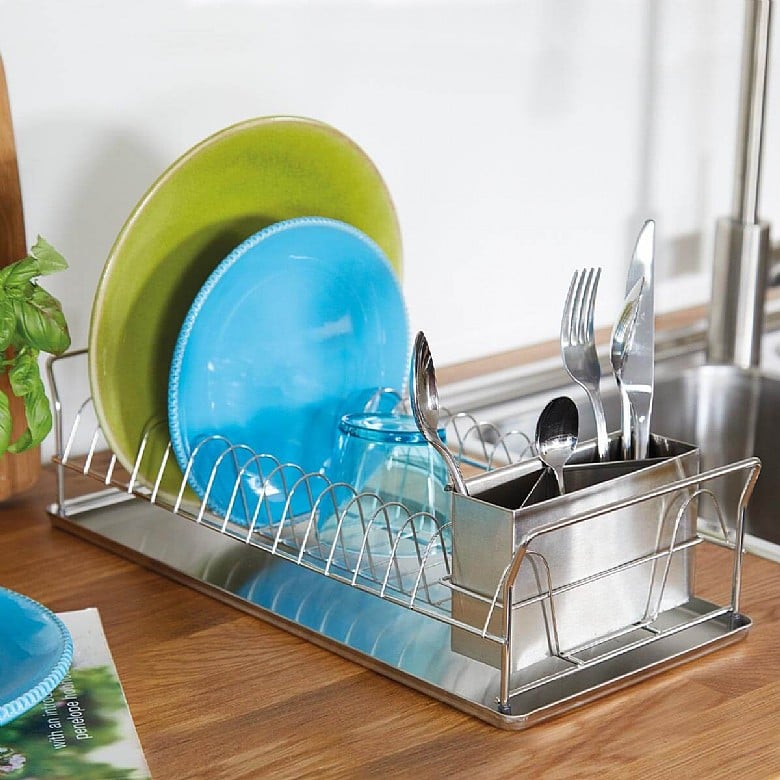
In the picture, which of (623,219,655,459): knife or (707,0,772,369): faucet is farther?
(707,0,772,369): faucet

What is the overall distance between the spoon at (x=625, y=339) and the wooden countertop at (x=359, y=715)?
173 millimetres

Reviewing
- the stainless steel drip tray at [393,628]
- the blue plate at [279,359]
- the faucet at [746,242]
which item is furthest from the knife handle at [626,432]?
the faucet at [746,242]

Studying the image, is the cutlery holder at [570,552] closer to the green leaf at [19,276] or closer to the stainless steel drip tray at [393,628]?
the stainless steel drip tray at [393,628]

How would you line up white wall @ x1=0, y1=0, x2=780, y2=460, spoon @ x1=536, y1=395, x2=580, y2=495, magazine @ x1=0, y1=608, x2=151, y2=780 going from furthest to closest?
white wall @ x1=0, y1=0, x2=780, y2=460 < spoon @ x1=536, y1=395, x2=580, y2=495 < magazine @ x1=0, y1=608, x2=151, y2=780

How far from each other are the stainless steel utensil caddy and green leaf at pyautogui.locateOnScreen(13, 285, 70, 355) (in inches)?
6.3

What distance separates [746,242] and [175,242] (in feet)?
2.47

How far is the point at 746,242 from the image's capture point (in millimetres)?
1500

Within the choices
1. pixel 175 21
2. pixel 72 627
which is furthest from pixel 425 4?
pixel 72 627

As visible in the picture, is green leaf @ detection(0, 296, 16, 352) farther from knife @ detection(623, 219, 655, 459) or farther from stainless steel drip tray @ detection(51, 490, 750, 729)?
knife @ detection(623, 219, 655, 459)

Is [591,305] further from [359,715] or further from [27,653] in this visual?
[27,653]

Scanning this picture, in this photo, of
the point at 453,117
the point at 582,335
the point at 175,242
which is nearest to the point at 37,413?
the point at 175,242

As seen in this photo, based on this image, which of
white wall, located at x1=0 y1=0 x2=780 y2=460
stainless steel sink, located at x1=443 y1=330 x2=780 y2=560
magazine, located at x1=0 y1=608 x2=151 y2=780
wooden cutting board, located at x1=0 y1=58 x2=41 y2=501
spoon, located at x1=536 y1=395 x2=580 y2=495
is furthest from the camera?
stainless steel sink, located at x1=443 y1=330 x2=780 y2=560

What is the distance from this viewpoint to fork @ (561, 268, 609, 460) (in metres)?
0.90

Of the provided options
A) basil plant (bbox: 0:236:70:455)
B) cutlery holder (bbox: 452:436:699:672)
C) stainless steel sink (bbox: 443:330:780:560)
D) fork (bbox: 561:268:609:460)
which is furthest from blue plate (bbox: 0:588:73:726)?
stainless steel sink (bbox: 443:330:780:560)
